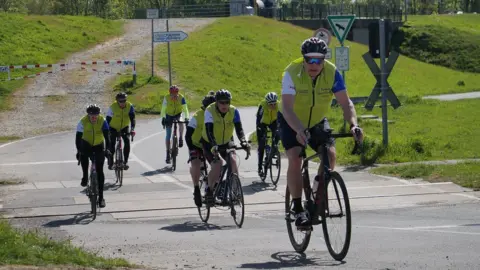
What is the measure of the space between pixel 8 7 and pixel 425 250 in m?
90.1

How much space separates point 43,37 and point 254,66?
12.2 metres

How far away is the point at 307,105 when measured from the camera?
8.85 metres

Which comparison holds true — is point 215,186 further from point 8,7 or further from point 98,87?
point 8,7

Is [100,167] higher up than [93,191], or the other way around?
[100,167]

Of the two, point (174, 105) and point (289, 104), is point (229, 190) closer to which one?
point (289, 104)

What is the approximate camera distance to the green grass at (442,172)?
1688 centimetres

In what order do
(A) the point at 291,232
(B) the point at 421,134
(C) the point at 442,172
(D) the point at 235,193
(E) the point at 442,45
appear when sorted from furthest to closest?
(E) the point at 442,45, (B) the point at 421,134, (C) the point at 442,172, (D) the point at 235,193, (A) the point at 291,232

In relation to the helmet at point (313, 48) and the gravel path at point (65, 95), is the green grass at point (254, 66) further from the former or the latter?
the helmet at point (313, 48)

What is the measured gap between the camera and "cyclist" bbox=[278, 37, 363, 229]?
28.3 ft

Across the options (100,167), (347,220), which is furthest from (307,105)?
(100,167)

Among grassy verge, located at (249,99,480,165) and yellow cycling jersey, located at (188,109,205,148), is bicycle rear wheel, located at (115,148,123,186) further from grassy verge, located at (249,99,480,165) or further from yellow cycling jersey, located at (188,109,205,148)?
grassy verge, located at (249,99,480,165)

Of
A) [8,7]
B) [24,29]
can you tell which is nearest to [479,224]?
[24,29]

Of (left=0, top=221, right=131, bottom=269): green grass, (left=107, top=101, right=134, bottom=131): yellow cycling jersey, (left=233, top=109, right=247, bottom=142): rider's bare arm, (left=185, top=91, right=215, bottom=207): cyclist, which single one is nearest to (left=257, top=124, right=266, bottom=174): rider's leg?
(left=107, top=101, right=134, bottom=131): yellow cycling jersey

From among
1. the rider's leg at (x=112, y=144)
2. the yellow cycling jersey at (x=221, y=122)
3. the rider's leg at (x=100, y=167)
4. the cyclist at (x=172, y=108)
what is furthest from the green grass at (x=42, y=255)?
the cyclist at (x=172, y=108)
